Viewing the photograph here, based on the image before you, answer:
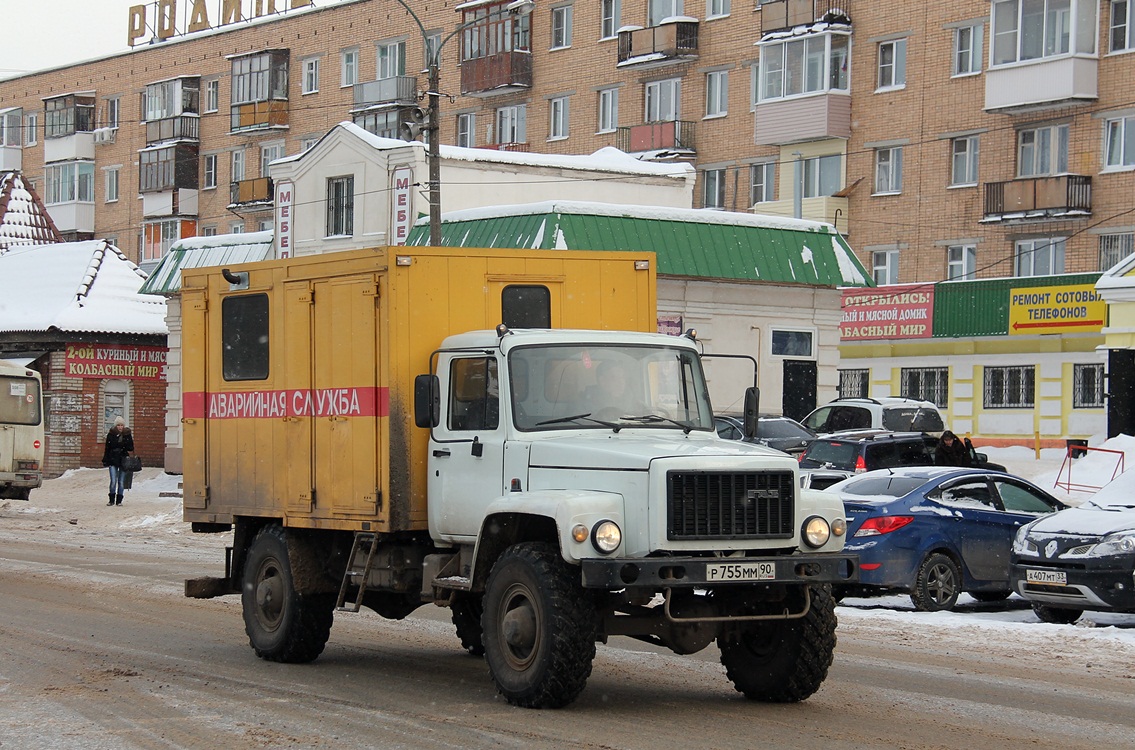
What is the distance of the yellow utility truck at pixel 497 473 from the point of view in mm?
9398

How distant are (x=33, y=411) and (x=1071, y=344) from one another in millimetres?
26327

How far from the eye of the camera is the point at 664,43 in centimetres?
5194

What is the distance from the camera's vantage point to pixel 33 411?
32.5m

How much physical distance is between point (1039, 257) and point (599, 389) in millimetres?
36196

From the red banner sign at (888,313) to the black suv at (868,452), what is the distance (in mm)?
21944

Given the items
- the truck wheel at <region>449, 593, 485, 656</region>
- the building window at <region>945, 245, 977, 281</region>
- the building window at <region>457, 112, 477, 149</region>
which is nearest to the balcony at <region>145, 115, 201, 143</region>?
the building window at <region>457, 112, 477, 149</region>

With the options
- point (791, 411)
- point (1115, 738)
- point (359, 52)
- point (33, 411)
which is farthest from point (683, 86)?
point (1115, 738)

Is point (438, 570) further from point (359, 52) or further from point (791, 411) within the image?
point (359, 52)

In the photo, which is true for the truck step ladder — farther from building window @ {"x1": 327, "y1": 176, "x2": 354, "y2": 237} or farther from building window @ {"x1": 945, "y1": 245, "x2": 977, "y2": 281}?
building window @ {"x1": 945, "y1": 245, "x2": 977, "y2": 281}

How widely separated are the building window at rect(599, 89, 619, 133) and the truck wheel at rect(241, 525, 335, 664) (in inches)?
1702

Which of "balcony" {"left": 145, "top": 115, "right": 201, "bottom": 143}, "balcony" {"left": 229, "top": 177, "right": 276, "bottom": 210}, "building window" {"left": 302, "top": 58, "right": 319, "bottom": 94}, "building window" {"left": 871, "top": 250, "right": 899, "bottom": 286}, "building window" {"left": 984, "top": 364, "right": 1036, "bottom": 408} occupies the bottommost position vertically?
"building window" {"left": 984, "top": 364, "right": 1036, "bottom": 408}

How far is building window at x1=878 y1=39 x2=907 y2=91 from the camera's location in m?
46.5

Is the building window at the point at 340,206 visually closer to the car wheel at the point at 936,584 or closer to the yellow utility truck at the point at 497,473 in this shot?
the car wheel at the point at 936,584

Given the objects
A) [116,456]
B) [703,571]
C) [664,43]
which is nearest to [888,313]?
[664,43]
